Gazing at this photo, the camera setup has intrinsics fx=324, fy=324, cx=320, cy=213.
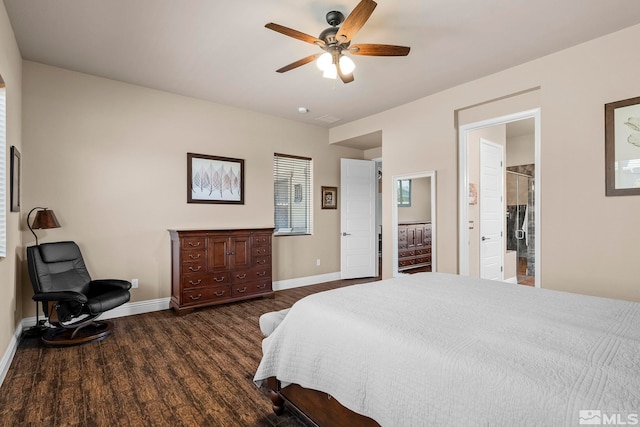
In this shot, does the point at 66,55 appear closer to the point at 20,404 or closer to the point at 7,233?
the point at 7,233

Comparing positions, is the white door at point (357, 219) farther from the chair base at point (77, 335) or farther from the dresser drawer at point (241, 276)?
the chair base at point (77, 335)

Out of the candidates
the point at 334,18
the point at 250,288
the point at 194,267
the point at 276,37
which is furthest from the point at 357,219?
the point at 334,18

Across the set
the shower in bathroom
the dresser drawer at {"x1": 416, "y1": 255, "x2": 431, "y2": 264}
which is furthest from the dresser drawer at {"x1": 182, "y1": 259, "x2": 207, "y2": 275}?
the shower in bathroom

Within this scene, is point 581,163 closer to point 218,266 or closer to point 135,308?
point 218,266

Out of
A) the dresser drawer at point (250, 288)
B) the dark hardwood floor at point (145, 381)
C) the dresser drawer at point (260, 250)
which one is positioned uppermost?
the dresser drawer at point (260, 250)

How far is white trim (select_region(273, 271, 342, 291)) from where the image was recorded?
17.4ft

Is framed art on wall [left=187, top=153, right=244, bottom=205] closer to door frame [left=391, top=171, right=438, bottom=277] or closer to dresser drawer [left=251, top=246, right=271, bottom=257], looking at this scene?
dresser drawer [left=251, top=246, right=271, bottom=257]

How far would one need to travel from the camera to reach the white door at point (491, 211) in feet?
15.5

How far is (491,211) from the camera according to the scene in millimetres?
4902

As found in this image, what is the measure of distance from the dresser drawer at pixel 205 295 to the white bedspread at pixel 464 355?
96.5 inches

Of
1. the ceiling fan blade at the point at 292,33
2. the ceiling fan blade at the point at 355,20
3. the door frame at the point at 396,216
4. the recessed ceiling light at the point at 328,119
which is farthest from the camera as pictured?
the recessed ceiling light at the point at 328,119

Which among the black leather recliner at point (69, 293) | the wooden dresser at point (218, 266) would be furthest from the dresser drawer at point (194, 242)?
the black leather recliner at point (69, 293)

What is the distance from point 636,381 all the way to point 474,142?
4.11 m

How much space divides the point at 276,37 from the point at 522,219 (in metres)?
5.30
